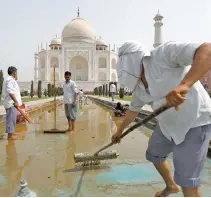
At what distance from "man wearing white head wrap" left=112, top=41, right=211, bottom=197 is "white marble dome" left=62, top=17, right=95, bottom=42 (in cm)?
4874

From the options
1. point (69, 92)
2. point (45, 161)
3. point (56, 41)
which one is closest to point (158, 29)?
point (56, 41)

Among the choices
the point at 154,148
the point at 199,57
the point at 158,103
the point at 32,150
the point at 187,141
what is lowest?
the point at 32,150

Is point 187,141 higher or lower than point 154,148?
higher

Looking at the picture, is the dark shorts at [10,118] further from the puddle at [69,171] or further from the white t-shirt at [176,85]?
the white t-shirt at [176,85]

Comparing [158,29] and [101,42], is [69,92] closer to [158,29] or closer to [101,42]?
[158,29]

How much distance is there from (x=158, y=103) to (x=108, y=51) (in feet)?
163

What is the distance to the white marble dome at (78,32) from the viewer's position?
49062 mm

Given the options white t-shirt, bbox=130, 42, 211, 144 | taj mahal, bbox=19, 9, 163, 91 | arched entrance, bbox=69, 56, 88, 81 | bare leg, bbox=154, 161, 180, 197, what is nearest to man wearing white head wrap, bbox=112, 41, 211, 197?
white t-shirt, bbox=130, 42, 211, 144

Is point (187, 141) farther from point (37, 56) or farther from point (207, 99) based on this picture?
point (37, 56)

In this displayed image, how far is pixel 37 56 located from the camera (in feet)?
172

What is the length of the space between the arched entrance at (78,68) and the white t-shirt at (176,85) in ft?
164

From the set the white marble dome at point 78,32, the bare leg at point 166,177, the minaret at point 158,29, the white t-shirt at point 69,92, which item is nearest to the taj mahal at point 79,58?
the white marble dome at point 78,32

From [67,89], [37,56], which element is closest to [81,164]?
[67,89]

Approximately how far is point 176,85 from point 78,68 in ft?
170
